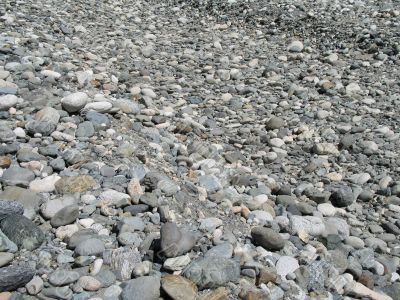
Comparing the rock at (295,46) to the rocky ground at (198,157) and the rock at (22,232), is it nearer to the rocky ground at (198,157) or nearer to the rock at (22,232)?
the rocky ground at (198,157)

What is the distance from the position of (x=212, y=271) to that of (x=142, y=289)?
0.42 m

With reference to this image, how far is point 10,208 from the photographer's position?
299 centimetres

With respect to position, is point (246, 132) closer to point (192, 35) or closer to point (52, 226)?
point (52, 226)

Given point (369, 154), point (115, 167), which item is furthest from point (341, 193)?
point (115, 167)

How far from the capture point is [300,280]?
3.12 metres

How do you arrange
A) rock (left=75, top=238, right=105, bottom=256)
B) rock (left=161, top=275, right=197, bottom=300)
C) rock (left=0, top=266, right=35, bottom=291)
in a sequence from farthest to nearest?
1. rock (left=75, top=238, right=105, bottom=256)
2. rock (left=161, top=275, right=197, bottom=300)
3. rock (left=0, top=266, right=35, bottom=291)

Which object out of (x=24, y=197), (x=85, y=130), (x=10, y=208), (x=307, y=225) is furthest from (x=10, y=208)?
(x=307, y=225)

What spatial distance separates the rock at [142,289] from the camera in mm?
2633

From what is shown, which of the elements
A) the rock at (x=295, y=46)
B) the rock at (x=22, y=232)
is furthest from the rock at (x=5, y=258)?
the rock at (x=295, y=46)

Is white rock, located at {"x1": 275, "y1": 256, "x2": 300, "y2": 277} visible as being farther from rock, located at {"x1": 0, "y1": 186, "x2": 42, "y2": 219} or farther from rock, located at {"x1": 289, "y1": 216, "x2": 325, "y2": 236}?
rock, located at {"x1": 0, "y1": 186, "x2": 42, "y2": 219}

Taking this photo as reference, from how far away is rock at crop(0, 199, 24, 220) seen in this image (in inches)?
116

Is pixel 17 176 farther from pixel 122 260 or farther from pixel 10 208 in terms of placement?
pixel 122 260

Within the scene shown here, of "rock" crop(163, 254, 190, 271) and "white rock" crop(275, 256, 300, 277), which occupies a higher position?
"rock" crop(163, 254, 190, 271)

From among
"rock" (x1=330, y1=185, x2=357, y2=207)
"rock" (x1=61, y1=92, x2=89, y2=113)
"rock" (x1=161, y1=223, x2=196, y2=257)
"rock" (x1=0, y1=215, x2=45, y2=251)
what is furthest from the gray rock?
"rock" (x1=330, y1=185, x2=357, y2=207)
